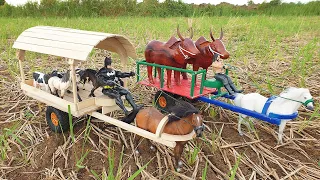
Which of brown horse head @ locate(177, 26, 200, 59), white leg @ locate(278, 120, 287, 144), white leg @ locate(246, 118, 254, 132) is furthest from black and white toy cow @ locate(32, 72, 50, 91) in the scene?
white leg @ locate(278, 120, 287, 144)

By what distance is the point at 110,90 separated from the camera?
7.88 ft

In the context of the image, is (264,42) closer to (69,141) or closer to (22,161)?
(69,141)

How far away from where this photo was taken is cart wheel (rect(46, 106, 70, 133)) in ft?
8.36

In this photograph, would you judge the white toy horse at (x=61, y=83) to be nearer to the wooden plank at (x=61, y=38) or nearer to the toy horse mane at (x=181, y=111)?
the wooden plank at (x=61, y=38)

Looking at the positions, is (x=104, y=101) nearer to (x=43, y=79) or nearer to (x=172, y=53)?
(x=43, y=79)

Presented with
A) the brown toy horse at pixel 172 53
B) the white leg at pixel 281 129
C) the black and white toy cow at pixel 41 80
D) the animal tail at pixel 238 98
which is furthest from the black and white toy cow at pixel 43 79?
the white leg at pixel 281 129

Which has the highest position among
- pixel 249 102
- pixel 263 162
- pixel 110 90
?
pixel 110 90

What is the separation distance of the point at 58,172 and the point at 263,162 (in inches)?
68.4

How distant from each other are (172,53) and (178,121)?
44.2 inches

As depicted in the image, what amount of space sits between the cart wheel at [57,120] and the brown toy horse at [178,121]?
0.83 meters

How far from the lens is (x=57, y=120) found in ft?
8.54

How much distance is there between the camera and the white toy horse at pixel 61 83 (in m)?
2.55

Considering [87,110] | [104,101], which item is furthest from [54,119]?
[104,101]

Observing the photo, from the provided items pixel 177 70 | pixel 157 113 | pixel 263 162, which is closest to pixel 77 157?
pixel 157 113
